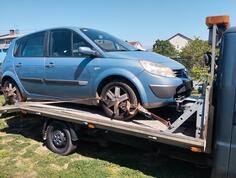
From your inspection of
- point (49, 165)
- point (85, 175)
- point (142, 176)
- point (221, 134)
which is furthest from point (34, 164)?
point (221, 134)

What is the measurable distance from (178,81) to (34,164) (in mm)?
2774

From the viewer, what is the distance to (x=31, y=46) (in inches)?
236

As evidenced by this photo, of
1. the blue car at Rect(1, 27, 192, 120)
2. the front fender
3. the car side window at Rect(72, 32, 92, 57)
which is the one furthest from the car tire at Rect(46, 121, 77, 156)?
the car side window at Rect(72, 32, 92, 57)

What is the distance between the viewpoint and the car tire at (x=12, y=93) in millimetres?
6309

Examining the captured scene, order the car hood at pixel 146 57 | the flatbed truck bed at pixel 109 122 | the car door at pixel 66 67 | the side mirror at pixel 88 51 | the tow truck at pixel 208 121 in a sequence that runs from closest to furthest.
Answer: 1. the tow truck at pixel 208 121
2. the flatbed truck bed at pixel 109 122
3. the car hood at pixel 146 57
4. the side mirror at pixel 88 51
5. the car door at pixel 66 67

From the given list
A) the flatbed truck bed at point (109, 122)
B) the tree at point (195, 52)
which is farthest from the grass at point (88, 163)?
the tree at point (195, 52)

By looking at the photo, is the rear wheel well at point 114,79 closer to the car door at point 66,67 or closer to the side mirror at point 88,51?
the car door at point 66,67

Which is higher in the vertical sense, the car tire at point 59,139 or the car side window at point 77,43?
the car side window at point 77,43

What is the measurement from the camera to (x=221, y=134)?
126 inches

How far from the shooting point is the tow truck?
3.15 meters

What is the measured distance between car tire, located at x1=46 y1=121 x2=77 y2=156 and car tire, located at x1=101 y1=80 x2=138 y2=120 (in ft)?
3.19

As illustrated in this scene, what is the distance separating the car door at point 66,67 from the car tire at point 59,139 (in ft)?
1.80

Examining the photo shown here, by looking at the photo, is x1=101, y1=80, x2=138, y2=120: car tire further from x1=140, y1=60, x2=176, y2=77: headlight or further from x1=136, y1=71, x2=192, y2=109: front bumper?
x1=140, y1=60, x2=176, y2=77: headlight

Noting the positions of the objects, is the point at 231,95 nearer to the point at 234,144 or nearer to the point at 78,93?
the point at 234,144
